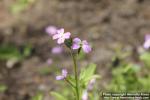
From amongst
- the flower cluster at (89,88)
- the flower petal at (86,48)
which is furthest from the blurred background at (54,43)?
A: the flower petal at (86,48)

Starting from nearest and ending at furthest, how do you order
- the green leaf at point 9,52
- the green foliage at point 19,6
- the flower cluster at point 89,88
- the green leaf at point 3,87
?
the flower cluster at point 89,88, the green leaf at point 3,87, the green leaf at point 9,52, the green foliage at point 19,6

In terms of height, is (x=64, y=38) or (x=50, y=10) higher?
(x=50, y=10)

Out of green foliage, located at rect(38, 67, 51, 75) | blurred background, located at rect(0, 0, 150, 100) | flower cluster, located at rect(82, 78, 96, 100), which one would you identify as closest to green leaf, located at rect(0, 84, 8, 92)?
blurred background, located at rect(0, 0, 150, 100)

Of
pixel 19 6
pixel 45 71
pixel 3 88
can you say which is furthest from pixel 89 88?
pixel 19 6

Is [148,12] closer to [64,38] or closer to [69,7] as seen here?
[69,7]

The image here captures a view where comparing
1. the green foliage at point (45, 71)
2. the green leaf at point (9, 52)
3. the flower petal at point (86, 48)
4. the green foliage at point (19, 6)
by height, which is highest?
the green foliage at point (19, 6)

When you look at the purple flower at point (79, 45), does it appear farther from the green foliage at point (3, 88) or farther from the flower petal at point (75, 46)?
the green foliage at point (3, 88)

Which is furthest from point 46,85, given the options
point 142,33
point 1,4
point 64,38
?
point 64,38

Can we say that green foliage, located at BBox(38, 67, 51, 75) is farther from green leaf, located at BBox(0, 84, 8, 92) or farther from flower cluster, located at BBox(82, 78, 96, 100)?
flower cluster, located at BBox(82, 78, 96, 100)
